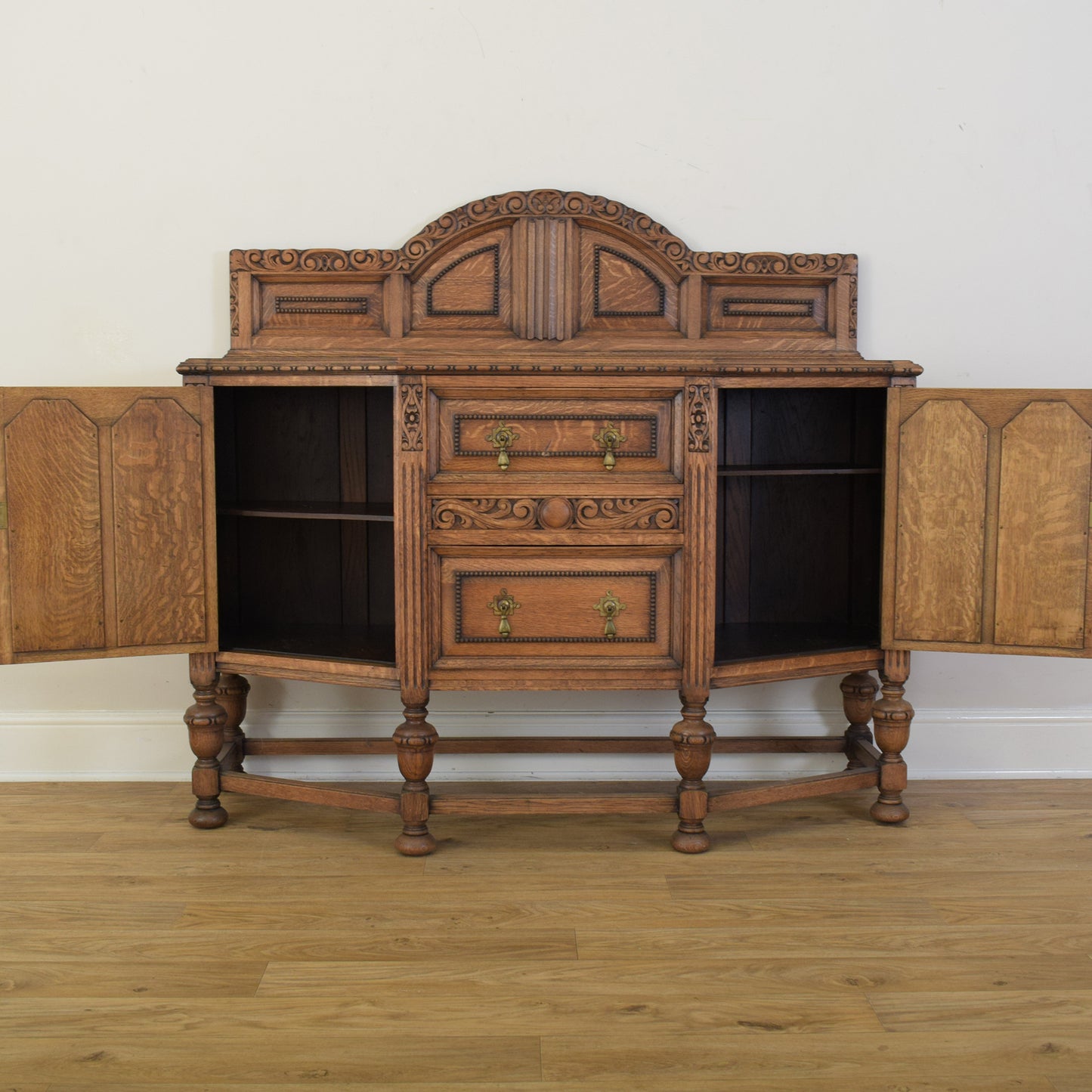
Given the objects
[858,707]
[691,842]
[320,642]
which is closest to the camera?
[691,842]

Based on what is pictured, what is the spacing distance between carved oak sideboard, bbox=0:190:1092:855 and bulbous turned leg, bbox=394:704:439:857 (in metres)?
0.01

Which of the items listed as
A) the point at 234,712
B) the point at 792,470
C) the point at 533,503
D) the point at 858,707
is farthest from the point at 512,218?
the point at 858,707

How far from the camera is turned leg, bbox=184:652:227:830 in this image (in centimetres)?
263

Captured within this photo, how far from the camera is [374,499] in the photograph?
9.73ft

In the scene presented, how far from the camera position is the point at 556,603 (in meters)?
2.51

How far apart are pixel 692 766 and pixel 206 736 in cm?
118

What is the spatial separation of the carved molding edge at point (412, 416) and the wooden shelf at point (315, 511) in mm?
184

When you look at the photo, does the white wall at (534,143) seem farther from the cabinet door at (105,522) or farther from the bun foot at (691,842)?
the bun foot at (691,842)

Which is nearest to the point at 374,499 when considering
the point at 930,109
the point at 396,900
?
the point at 396,900

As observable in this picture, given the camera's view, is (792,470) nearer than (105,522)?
No

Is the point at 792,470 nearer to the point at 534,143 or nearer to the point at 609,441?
the point at 609,441

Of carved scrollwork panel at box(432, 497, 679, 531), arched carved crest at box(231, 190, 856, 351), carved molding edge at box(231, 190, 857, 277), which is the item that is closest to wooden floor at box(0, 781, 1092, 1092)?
carved scrollwork panel at box(432, 497, 679, 531)

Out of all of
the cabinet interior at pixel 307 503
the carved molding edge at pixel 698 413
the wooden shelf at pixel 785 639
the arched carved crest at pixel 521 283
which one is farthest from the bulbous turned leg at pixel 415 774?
the arched carved crest at pixel 521 283

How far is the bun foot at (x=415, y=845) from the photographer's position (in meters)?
2.51
